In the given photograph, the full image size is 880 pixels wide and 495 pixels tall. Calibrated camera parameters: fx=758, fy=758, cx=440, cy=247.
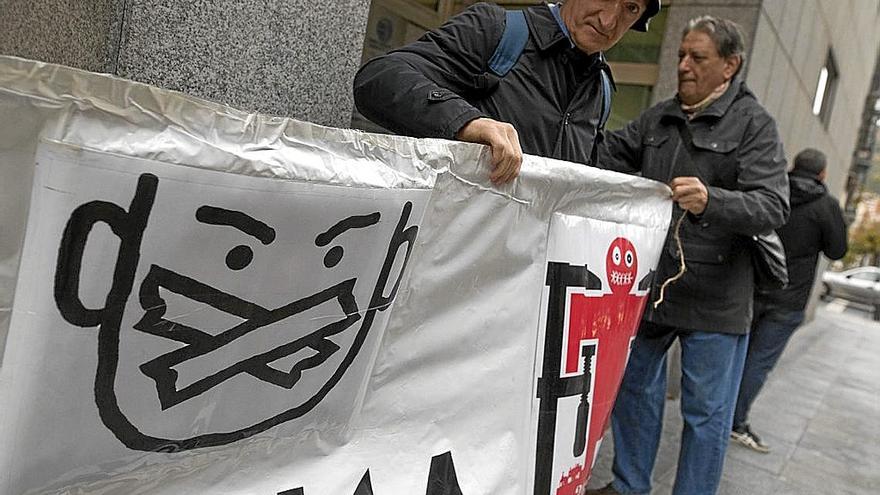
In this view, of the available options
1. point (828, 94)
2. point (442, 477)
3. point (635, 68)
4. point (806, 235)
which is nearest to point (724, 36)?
point (442, 477)

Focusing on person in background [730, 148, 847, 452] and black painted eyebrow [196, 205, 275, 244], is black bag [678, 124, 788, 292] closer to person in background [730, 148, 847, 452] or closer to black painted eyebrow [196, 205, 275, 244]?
person in background [730, 148, 847, 452]

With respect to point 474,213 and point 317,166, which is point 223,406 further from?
point 474,213

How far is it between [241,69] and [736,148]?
180 centimetres

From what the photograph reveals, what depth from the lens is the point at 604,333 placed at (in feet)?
7.22

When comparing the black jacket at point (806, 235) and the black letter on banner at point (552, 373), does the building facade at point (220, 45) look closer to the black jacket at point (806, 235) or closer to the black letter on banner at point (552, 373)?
the black letter on banner at point (552, 373)

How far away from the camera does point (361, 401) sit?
1531mm

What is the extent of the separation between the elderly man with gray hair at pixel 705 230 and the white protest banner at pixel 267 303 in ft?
3.29

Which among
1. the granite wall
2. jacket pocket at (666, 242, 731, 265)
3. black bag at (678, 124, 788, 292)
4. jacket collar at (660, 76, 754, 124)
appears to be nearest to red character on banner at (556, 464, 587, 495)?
jacket pocket at (666, 242, 731, 265)

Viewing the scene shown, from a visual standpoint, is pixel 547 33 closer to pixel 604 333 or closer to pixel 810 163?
pixel 604 333

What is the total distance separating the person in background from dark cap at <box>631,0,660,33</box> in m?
2.98

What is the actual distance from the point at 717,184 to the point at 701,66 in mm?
450

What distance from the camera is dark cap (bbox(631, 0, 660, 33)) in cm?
215

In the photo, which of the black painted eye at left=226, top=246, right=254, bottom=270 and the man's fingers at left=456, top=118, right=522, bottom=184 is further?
the man's fingers at left=456, top=118, right=522, bottom=184

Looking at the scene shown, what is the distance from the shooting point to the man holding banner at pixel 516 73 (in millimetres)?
1743
